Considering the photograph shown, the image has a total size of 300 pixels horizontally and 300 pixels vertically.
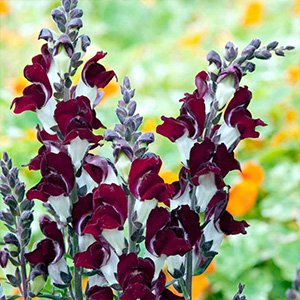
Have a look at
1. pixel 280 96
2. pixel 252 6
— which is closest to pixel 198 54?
pixel 252 6

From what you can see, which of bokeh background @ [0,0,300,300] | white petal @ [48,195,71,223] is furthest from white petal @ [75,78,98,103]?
bokeh background @ [0,0,300,300]

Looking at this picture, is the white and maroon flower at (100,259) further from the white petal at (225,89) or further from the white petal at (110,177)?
the white petal at (225,89)

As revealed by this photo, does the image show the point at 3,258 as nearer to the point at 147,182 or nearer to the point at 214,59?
the point at 147,182

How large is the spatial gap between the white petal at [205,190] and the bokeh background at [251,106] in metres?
0.65

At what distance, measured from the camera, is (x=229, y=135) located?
547 mm

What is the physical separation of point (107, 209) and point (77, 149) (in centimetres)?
7

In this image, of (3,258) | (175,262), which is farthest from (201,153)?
(3,258)

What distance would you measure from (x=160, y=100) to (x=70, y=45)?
100cm

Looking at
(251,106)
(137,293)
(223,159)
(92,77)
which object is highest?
(251,106)

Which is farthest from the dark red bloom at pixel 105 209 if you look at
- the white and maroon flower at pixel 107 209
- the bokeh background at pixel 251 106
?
the bokeh background at pixel 251 106

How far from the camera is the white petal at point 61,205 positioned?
0.53m

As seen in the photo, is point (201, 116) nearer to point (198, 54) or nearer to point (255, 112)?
point (255, 112)

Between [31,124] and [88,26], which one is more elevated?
[88,26]

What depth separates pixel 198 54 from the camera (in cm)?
195
